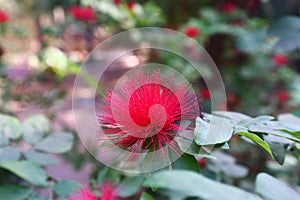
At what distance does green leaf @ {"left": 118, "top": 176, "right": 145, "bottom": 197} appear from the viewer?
520 mm

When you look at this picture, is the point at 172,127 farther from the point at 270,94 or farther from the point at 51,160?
the point at 270,94

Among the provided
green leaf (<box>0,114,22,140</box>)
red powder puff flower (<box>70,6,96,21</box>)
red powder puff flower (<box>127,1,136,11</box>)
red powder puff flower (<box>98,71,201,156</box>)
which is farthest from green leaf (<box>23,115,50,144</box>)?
red powder puff flower (<box>127,1,136,11</box>)

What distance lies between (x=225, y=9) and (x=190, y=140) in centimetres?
151

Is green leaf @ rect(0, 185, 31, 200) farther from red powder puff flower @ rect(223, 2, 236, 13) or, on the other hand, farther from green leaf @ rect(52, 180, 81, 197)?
red powder puff flower @ rect(223, 2, 236, 13)

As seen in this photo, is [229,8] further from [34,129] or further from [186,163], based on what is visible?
[186,163]

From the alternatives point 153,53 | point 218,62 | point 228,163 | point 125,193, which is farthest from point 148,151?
point 218,62

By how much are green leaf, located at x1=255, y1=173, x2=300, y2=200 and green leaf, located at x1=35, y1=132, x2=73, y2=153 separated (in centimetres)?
37

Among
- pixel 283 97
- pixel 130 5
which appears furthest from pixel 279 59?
pixel 130 5

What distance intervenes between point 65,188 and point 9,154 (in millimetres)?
99

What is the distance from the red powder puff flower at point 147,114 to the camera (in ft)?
1.16

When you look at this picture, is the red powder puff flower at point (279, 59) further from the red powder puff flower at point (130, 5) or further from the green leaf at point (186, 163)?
the green leaf at point (186, 163)

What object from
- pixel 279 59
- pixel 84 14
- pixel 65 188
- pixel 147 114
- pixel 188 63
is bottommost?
pixel 65 188

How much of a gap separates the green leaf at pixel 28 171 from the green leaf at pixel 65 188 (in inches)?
1.3

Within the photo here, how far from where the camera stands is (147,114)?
1.16 feet
